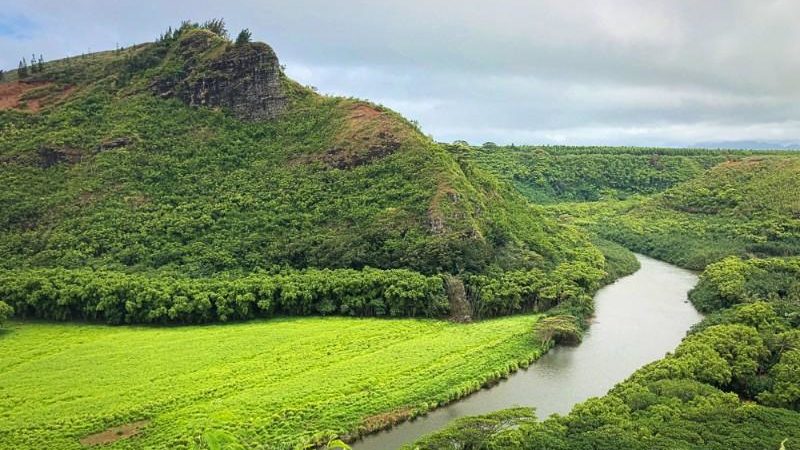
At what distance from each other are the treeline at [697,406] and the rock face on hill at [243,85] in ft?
238

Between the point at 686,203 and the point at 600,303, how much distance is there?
210 ft

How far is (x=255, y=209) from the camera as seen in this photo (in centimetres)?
8650

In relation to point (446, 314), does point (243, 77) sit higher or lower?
higher

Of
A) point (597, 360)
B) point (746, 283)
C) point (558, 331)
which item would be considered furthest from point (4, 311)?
point (746, 283)

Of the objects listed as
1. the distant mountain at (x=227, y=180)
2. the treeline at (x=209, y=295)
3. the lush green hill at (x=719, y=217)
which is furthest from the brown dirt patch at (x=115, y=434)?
the lush green hill at (x=719, y=217)

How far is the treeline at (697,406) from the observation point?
3809cm

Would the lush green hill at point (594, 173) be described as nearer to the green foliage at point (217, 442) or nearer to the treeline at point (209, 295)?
the treeline at point (209, 295)

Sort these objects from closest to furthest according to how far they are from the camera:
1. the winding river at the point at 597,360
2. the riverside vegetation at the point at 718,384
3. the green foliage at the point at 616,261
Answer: the riverside vegetation at the point at 718,384 → the winding river at the point at 597,360 → the green foliage at the point at 616,261

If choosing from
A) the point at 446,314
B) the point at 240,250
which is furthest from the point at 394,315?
the point at 240,250

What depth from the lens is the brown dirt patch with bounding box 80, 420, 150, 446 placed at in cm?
4250

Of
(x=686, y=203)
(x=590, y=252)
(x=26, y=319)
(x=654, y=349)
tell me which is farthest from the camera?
(x=686, y=203)

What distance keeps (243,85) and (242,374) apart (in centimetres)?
6318

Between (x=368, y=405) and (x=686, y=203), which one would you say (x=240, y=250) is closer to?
(x=368, y=405)

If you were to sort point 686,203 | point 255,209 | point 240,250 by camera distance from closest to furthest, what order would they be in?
point 240,250
point 255,209
point 686,203
